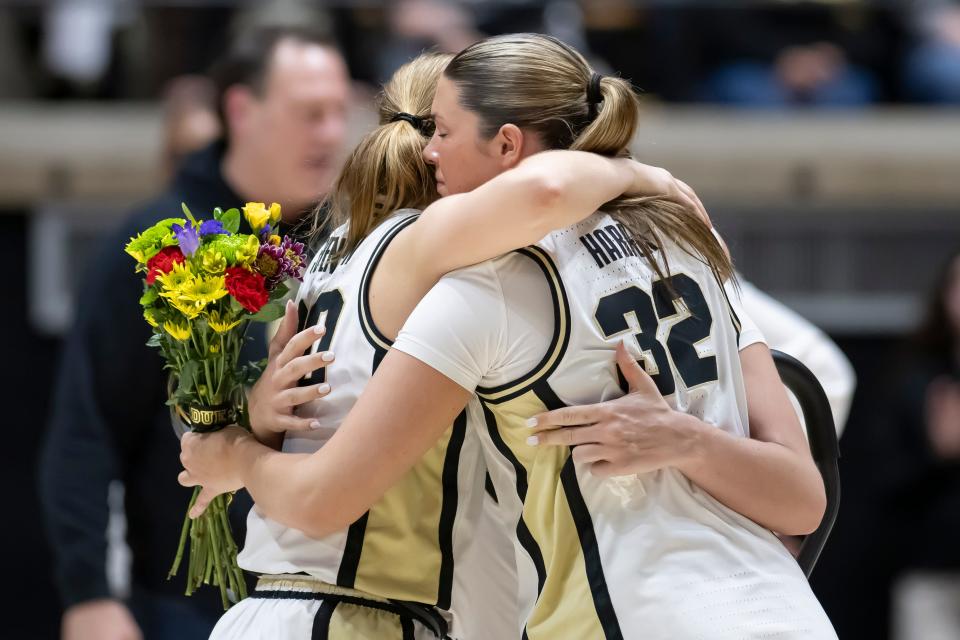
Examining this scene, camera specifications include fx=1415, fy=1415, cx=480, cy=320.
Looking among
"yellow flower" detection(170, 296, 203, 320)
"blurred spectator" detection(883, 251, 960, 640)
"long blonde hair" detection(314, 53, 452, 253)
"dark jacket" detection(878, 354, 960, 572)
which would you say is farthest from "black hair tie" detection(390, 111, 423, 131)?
"dark jacket" detection(878, 354, 960, 572)

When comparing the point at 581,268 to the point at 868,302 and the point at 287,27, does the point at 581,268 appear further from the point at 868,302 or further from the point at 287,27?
the point at 868,302

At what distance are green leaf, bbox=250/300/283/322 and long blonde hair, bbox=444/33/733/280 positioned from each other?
1.60 ft

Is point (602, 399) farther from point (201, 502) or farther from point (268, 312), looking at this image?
point (201, 502)

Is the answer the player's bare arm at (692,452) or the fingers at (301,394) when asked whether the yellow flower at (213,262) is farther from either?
the player's bare arm at (692,452)

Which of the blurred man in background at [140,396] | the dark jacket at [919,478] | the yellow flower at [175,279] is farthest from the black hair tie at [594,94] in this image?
the dark jacket at [919,478]

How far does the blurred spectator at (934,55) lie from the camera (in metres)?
7.05

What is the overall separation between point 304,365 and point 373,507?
271 millimetres

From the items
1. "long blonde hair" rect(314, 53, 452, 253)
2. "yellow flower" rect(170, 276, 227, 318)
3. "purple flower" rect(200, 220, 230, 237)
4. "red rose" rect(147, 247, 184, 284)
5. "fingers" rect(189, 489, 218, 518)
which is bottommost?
"fingers" rect(189, 489, 218, 518)

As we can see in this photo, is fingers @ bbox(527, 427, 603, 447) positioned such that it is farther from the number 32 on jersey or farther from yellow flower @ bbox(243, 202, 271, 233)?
yellow flower @ bbox(243, 202, 271, 233)

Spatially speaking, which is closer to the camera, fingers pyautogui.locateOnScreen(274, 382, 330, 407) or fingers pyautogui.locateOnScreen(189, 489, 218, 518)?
fingers pyautogui.locateOnScreen(274, 382, 330, 407)

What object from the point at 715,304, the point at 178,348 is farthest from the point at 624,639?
the point at 178,348

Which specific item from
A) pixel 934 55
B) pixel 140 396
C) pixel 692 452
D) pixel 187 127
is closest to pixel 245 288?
pixel 692 452

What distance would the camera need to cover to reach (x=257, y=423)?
2471mm

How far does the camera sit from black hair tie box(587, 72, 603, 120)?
92.1 inches
